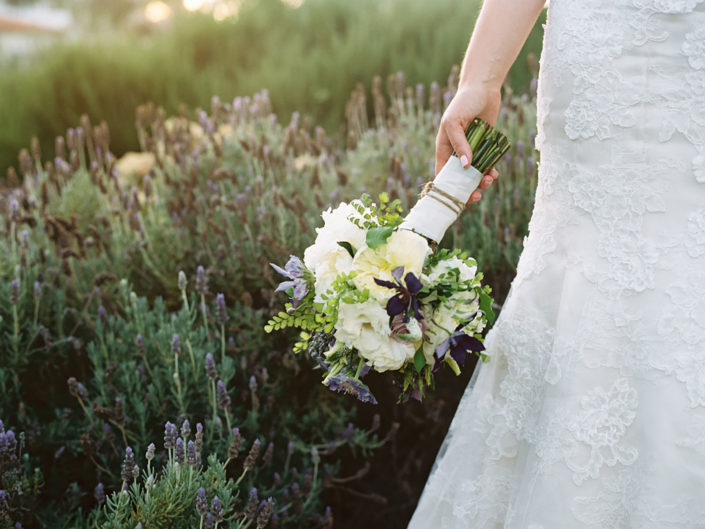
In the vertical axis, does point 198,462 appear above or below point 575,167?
below

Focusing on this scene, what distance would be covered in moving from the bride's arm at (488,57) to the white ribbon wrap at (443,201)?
44 mm

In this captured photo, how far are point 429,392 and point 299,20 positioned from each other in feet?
18.0

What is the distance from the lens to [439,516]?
1.78 meters

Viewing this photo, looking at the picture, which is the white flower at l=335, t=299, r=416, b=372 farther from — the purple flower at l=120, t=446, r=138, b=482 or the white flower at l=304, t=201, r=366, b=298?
the purple flower at l=120, t=446, r=138, b=482

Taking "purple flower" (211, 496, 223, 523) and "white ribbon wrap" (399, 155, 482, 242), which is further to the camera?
"purple flower" (211, 496, 223, 523)

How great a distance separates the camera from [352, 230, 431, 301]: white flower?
1387 millimetres

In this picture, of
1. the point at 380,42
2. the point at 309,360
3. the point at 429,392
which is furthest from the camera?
the point at 380,42

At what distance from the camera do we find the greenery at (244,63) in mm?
6070

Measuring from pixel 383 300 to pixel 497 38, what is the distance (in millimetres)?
669

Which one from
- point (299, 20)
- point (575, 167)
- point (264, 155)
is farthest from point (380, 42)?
point (575, 167)

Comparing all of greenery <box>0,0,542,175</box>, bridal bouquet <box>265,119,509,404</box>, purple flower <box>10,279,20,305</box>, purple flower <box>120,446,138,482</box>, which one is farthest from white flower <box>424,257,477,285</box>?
greenery <box>0,0,542,175</box>

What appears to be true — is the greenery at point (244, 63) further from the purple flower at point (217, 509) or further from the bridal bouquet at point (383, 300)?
the purple flower at point (217, 509)

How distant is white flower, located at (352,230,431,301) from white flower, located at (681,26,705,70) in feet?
2.15

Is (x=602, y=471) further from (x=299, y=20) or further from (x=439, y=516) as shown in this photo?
(x=299, y=20)
